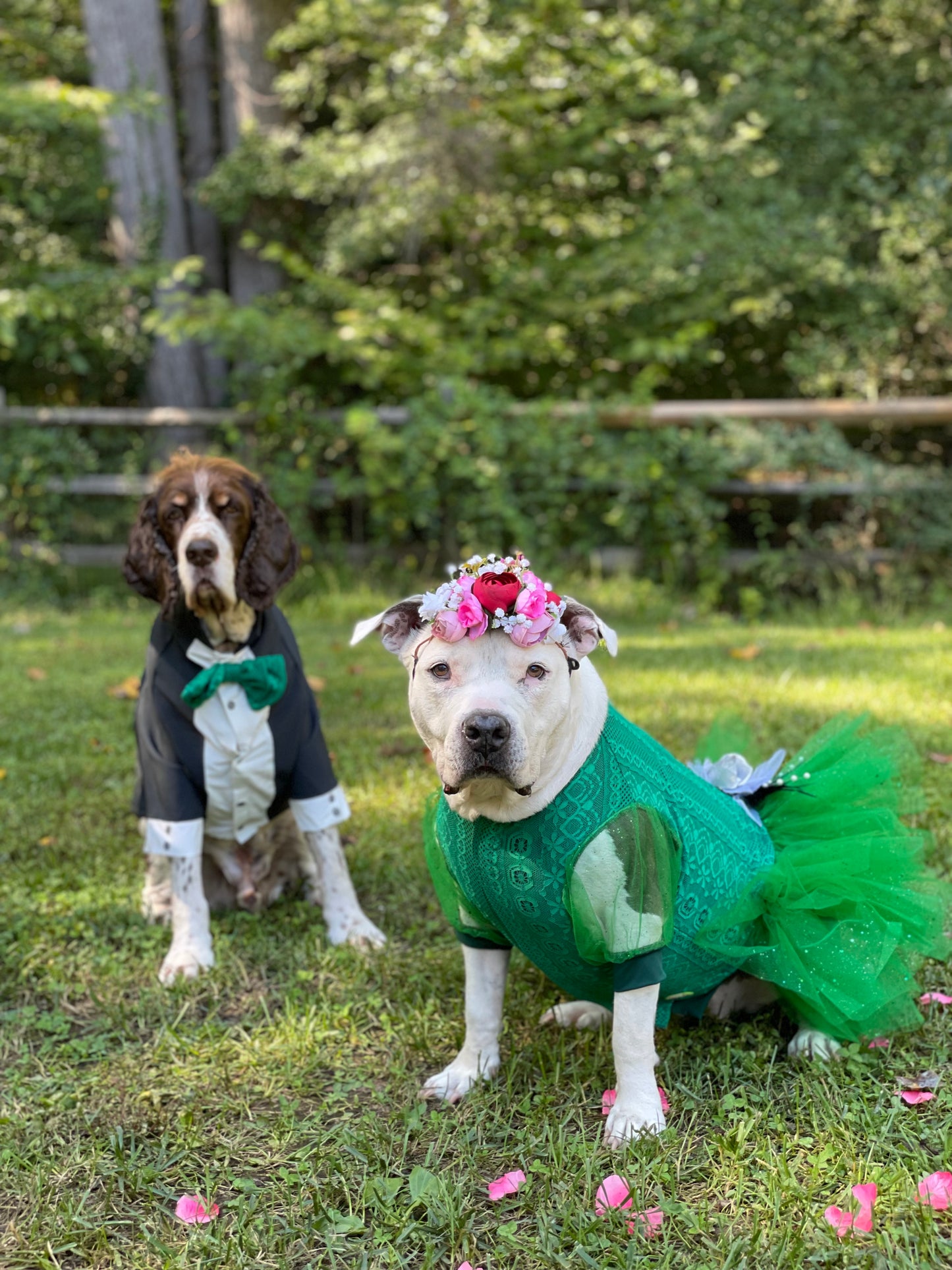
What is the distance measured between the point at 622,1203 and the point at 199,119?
11.8 metres

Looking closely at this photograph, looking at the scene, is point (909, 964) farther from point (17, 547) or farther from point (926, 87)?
point (926, 87)

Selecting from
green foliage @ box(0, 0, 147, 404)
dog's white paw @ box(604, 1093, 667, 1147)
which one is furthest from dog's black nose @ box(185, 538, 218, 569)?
green foliage @ box(0, 0, 147, 404)

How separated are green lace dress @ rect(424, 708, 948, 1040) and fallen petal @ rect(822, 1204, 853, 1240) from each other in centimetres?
53

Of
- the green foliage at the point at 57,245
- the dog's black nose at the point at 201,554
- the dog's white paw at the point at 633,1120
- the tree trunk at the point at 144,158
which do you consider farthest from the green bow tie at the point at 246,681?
the tree trunk at the point at 144,158

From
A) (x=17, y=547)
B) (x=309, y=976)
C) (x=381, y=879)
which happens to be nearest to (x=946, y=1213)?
(x=309, y=976)

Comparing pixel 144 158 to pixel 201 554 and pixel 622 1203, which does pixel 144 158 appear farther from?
pixel 622 1203

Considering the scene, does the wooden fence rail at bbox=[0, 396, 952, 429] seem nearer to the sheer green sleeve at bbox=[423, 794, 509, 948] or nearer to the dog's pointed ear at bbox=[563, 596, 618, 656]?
the sheer green sleeve at bbox=[423, 794, 509, 948]

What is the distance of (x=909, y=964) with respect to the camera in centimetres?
267

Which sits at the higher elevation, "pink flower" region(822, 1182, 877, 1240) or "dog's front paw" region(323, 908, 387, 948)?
"pink flower" region(822, 1182, 877, 1240)

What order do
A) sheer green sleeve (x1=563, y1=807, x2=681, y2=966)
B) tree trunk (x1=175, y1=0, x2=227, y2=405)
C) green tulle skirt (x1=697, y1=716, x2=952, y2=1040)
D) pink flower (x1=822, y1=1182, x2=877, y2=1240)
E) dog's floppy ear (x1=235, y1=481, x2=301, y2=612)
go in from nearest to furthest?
pink flower (x1=822, y1=1182, x2=877, y2=1240), sheer green sleeve (x1=563, y1=807, x2=681, y2=966), green tulle skirt (x1=697, y1=716, x2=952, y2=1040), dog's floppy ear (x1=235, y1=481, x2=301, y2=612), tree trunk (x1=175, y1=0, x2=227, y2=405)

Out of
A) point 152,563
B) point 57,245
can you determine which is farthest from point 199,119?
point 152,563

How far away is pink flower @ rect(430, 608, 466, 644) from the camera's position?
2.22m

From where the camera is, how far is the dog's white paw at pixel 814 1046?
2623 millimetres

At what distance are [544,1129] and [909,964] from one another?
0.95 meters
